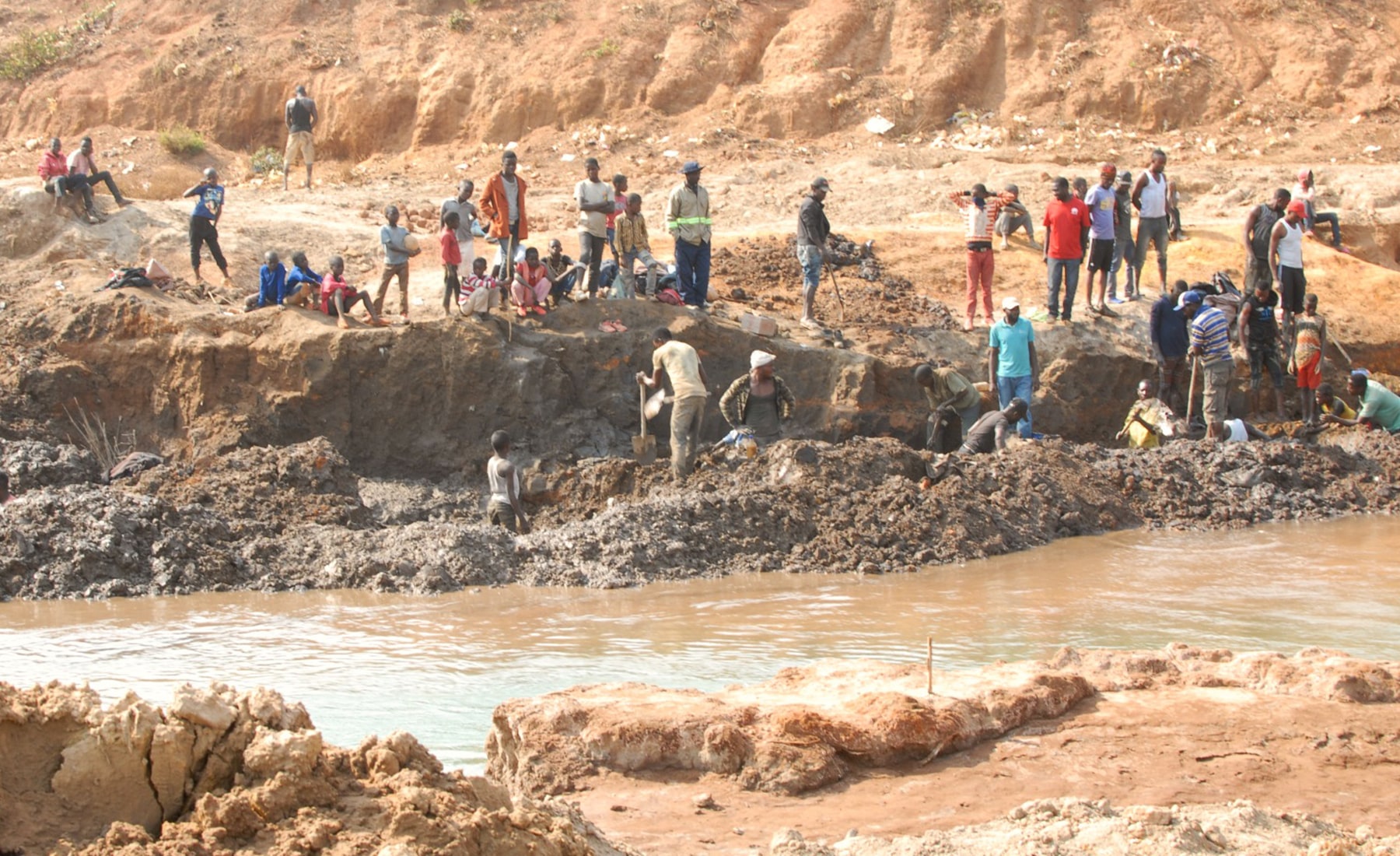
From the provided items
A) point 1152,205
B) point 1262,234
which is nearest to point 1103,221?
point 1152,205

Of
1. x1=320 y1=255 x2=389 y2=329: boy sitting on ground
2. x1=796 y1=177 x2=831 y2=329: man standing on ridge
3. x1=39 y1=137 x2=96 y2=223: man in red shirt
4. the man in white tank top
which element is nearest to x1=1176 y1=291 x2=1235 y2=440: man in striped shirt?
the man in white tank top

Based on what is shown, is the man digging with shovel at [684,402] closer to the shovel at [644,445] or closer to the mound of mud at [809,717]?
the shovel at [644,445]

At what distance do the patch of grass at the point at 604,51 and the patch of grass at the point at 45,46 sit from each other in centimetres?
884

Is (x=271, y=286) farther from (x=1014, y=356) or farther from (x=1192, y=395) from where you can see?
(x=1192, y=395)

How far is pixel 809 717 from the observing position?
469cm

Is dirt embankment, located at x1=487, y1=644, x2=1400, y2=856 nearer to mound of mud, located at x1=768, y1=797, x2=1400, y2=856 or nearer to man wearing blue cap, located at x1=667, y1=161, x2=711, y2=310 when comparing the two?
mound of mud, located at x1=768, y1=797, x2=1400, y2=856

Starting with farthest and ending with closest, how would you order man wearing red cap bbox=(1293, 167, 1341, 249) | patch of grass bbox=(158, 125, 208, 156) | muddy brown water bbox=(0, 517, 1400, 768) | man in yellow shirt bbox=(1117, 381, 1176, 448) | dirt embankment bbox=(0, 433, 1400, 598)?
patch of grass bbox=(158, 125, 208, 156)
man wearing red cap bbox=(1293, 167, 1341, 249)
man in yellow shirt bbox=(1117, 381, 1176, 448)
dirt embankment bbox=(0, 433, 1400, 598)
muddy brown water bbox=(0, 517, 1400, 768)

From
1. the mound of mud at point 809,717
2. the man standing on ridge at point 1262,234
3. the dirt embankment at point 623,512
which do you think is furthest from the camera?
the man standing on ridge at point 1262,234

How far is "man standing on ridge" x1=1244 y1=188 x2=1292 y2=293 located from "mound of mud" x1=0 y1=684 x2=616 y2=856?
1207cm

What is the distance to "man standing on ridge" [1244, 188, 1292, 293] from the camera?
45.6ft

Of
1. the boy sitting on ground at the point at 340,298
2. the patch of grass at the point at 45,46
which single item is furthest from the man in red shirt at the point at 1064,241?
the patch of grass at the point at 45,46

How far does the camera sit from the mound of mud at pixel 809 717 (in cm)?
460

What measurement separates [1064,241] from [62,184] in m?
10.2

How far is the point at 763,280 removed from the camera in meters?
15.0
